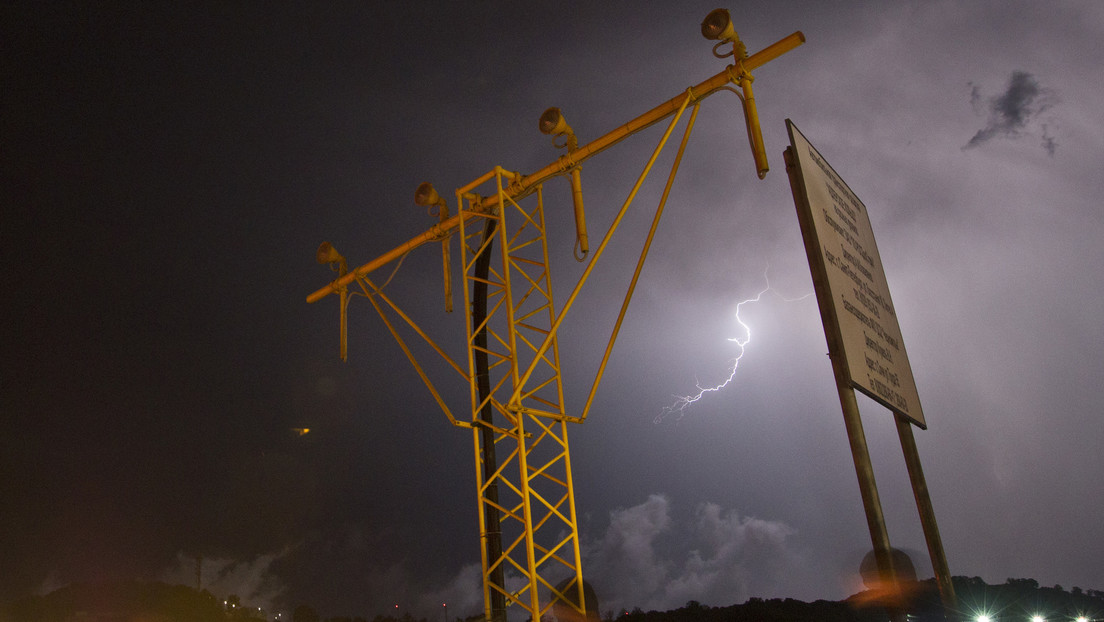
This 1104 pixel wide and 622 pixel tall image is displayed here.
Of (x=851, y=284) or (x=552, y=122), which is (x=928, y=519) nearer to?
(x=851, y=284)

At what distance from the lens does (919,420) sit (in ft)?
16.5

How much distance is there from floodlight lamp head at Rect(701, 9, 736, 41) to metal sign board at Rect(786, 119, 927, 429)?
3605 mm

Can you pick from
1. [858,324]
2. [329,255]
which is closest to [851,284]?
[858,324]

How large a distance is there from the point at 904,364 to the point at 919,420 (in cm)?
41

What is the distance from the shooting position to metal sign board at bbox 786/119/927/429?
4113 millimetres

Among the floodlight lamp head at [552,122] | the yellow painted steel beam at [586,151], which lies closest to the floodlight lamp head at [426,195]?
the yellow painted steel beam at [586,151]

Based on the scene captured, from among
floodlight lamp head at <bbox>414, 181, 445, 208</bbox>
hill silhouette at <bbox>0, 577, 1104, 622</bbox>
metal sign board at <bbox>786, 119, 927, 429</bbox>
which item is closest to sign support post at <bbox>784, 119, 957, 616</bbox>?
metal sign board at <bbox>786, 119, 927, 429</bbox>

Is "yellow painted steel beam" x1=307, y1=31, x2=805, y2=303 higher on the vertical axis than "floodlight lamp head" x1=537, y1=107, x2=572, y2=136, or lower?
lower

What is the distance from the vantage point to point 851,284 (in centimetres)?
461

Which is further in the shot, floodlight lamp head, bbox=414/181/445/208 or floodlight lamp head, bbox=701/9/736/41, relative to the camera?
floodlight lamp head, bbox=414/181/445/208

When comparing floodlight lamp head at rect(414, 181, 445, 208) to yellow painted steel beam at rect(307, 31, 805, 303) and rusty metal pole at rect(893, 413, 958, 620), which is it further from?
rusty metal pole at rect(893, 413, 958, 620)

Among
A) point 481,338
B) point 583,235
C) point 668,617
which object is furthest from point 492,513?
point 668,617

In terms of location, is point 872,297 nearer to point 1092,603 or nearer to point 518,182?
point 518,182

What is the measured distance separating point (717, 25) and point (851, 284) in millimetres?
4824
